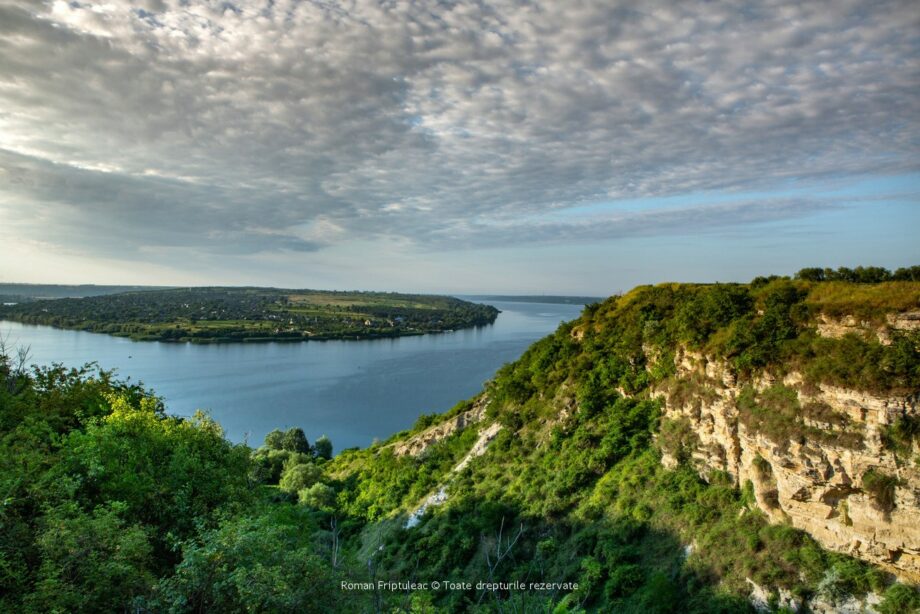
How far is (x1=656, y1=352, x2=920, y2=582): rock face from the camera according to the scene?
10.4m

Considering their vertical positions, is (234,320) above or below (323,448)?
above

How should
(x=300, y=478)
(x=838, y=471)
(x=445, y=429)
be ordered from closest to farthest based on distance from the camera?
1. (x=838, y=471)
2. (x=445, y=429)
3. (x=300, y=478)

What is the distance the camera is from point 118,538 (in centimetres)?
824

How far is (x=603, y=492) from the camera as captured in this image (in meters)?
16.2

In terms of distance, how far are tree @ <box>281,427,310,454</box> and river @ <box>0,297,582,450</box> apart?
866cm

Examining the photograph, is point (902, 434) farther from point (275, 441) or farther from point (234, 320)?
point (234, 320)

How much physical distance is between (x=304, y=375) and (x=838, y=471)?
79.3 m

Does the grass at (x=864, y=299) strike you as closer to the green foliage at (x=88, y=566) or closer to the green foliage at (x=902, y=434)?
the green foliage at (x=902, y=434)

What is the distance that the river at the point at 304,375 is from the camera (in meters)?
59.7

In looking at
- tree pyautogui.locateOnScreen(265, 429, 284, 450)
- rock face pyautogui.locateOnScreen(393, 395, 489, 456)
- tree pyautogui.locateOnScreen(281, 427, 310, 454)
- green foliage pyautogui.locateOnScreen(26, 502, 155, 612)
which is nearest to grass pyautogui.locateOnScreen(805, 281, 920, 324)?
rock face pyautogui.locateOnScreen(393, 395, 489, 456)

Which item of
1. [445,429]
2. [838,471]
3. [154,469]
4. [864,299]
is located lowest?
[445,429]

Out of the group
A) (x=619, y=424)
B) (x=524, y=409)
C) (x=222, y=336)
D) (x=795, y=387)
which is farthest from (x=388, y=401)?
(x=222, y=336)

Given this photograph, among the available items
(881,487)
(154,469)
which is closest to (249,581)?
(154,469)

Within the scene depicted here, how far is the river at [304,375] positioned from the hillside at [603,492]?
31.9 m
